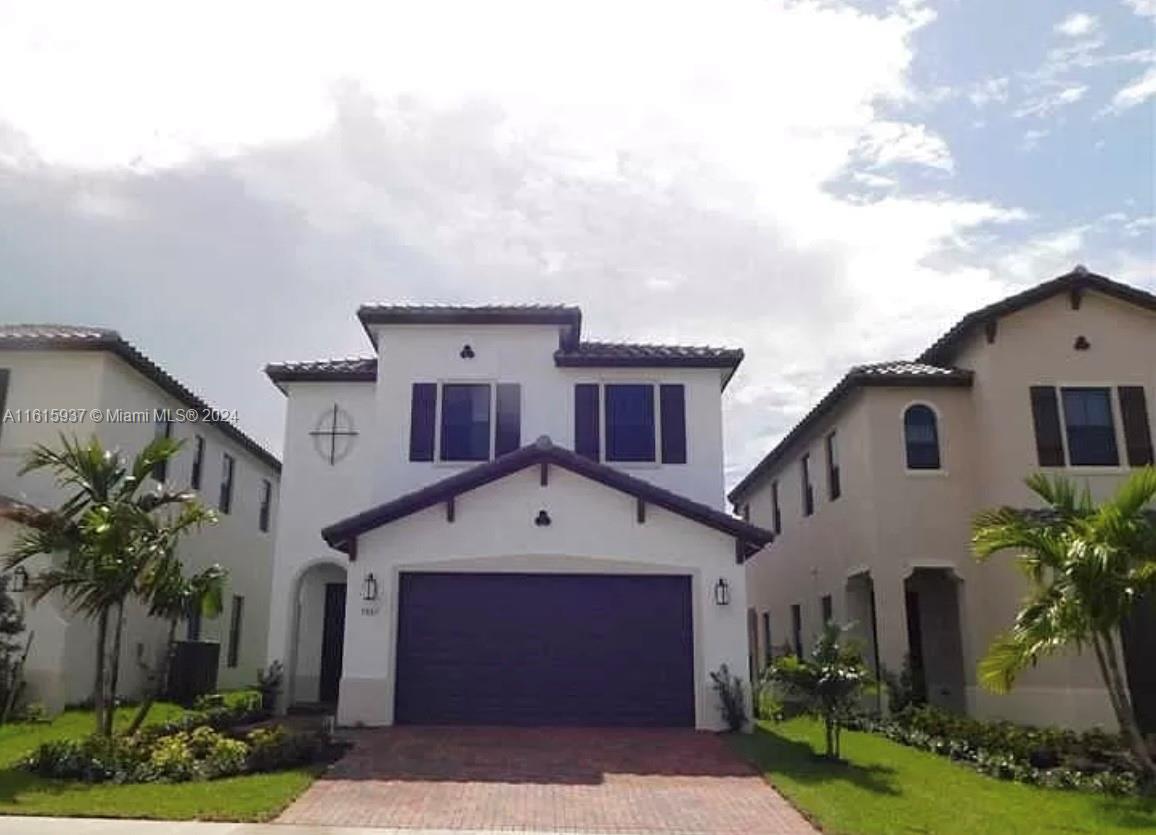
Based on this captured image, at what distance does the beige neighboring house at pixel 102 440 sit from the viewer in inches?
714

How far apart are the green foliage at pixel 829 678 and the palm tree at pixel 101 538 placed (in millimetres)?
9462

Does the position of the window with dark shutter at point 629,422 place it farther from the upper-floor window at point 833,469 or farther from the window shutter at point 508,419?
the upper-floor window at point 833,469

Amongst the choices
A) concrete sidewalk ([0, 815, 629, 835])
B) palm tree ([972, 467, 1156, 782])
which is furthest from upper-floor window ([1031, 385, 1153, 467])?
concrete sidewalk ([0, 815, 629, 835])

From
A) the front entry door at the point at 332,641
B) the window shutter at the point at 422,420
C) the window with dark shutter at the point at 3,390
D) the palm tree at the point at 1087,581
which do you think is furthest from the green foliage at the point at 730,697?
the window with dark shutter at the point at 3,390

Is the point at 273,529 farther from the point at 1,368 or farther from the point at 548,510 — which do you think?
the point at 548,510

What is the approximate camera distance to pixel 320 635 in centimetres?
2195

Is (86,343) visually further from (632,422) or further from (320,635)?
(632,422)

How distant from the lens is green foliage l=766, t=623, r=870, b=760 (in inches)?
544

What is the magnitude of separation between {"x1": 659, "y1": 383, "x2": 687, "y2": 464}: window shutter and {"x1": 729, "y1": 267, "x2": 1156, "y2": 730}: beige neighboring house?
377cm

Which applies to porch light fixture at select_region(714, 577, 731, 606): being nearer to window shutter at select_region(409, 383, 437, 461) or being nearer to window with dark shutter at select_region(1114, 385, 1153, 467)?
window shutter at select_region(409, 383, 437, 461)

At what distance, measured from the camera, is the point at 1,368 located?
1969 cm

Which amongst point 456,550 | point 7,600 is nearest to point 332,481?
point 456,550

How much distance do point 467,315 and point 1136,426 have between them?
14422mm

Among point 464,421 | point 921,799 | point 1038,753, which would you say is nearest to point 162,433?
point 464,421
